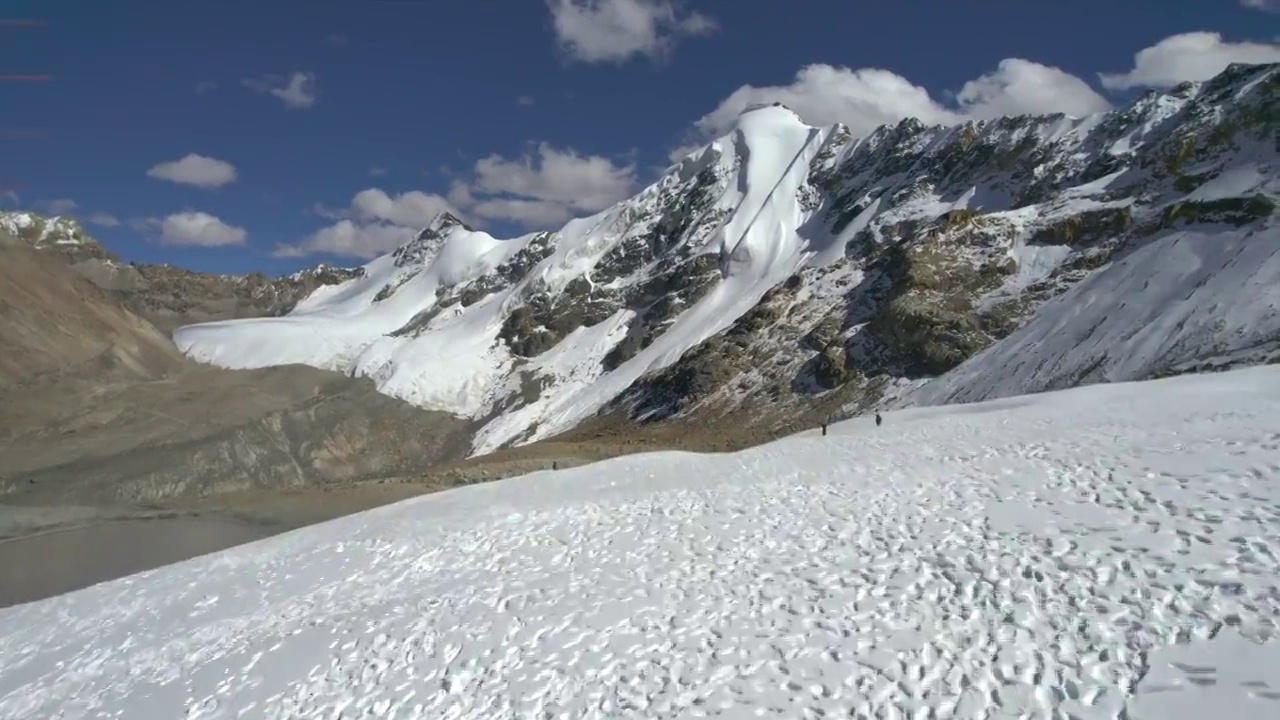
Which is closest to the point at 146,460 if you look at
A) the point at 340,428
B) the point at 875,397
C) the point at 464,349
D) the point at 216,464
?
the point at 216,464

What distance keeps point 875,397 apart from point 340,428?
102249 mm

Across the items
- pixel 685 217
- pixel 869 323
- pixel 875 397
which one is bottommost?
pixel 875 397

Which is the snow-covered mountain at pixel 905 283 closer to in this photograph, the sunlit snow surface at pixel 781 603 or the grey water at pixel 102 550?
the sunlit snow surface at pixel 781 603

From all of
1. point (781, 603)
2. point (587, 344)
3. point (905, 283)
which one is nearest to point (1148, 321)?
point (905, 283)

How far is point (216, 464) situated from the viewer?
11350cm

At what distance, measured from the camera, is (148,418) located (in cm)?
13462

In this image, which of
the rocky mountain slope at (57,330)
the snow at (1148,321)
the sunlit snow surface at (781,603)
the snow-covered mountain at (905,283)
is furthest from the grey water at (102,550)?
the rocky mountain slope at (57,330)

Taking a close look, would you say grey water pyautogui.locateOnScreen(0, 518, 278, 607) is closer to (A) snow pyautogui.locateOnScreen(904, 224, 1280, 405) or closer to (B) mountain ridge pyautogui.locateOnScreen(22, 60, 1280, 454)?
(A) snow pyautogui.locateOnScreen(904, 224, 1280, 405)

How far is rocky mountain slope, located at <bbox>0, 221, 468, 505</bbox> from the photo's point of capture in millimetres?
107125

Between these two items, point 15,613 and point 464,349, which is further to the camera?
point 464,349

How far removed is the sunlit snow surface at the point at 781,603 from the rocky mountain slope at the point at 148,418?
82.7 m

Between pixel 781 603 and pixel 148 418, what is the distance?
502 ft

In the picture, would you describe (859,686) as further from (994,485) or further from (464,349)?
(464,349)

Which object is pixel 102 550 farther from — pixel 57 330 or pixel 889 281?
pixel 57 330
